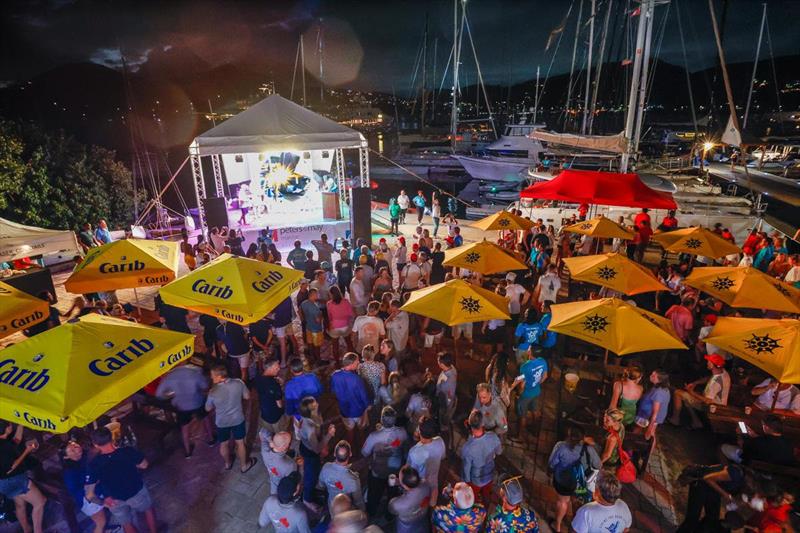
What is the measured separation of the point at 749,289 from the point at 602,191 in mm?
4318

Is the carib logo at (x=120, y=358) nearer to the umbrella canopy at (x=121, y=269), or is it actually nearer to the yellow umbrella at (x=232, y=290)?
the yellow umbrella at (x=232, y=290)

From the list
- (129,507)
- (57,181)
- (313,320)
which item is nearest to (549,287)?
(313,320)

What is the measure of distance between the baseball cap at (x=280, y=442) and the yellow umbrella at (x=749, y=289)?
22.9 feet

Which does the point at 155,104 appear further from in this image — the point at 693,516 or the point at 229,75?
the point at 229,75

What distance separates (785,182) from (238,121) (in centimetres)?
2937

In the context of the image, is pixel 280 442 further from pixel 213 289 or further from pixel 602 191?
pixel 602 191

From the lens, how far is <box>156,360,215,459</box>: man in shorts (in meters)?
5.40

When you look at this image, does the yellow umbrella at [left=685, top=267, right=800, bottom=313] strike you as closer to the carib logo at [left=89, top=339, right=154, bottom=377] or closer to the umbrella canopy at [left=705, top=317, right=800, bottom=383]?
the umbrella canopy at [left=705, top=317, right=800, bottom=383]

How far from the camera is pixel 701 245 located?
29.6 ft

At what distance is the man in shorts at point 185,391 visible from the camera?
5398 mm

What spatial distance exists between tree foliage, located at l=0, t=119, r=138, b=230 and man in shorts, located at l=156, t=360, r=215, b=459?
1355 cm

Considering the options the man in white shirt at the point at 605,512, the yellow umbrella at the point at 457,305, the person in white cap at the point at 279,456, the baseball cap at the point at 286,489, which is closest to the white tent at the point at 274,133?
the yellow umbrella at the point at 457,305

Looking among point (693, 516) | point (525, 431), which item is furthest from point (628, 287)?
point (693, 516)

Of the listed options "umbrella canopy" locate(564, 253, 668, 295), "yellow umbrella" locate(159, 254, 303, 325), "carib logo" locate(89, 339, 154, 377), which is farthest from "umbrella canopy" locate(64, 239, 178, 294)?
"umbrella canopy" locate(564, 253, 668, 295)
